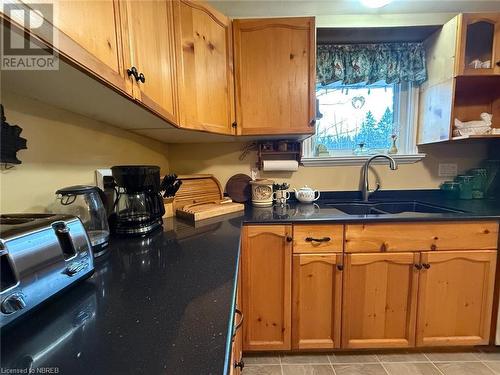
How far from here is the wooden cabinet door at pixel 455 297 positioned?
4.47 ft

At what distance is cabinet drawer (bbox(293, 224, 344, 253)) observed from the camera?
4.45 ft

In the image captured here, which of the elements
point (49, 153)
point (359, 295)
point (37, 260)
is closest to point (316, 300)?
point (359, 295)

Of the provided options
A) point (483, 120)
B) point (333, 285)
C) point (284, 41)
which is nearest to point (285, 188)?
point (333, 285)

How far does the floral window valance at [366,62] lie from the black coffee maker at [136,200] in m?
1.48

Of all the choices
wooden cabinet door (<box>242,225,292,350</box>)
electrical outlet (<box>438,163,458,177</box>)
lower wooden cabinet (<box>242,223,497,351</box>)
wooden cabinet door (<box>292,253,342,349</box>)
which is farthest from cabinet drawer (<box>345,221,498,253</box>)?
electrical outlet (<box>438,163,458,177</box>)

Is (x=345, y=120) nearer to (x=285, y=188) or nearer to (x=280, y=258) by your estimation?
(x=285, y=188)

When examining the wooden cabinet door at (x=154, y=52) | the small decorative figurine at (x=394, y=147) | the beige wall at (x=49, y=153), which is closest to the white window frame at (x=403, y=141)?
the small decorative figurine at (x=394, y=147)

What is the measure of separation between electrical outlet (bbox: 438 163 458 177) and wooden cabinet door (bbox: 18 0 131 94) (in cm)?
225

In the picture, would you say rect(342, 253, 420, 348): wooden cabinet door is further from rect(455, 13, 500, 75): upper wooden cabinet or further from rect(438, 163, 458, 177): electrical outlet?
rect(455, 13, 500, 75): upper wooden cabinet

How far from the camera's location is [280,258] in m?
1.38

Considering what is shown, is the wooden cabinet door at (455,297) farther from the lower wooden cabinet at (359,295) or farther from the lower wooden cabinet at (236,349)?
the lower wooden cabinet at (236,349)

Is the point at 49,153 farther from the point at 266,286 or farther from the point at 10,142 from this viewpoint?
the point at 266,286

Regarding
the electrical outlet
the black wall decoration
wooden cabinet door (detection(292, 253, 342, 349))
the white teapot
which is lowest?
wooden cabinet door (detection(292, 253, 342, 349))

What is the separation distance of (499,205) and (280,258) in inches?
58.7
